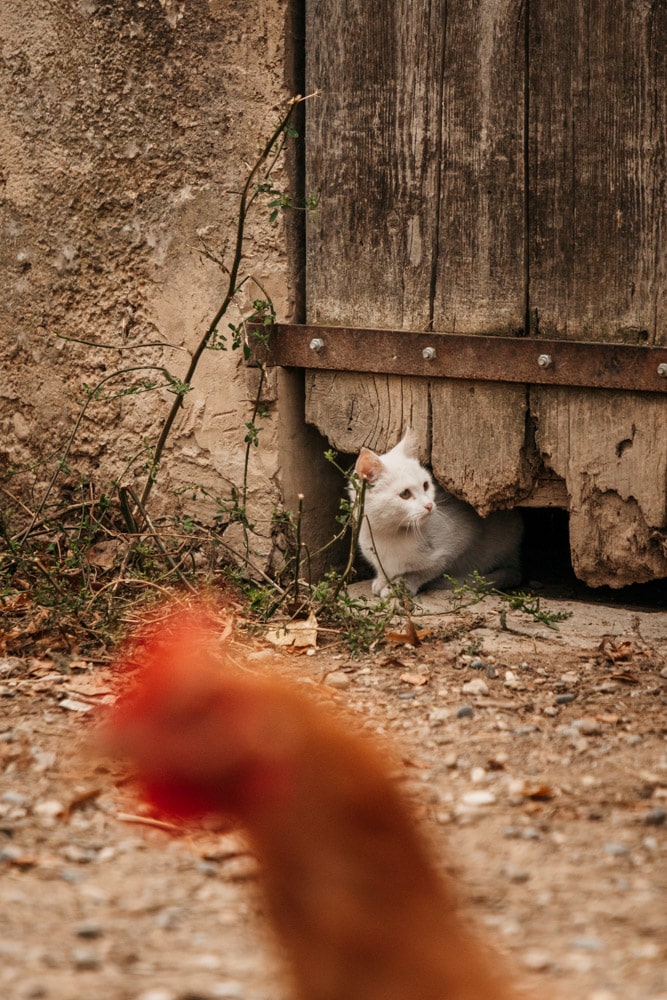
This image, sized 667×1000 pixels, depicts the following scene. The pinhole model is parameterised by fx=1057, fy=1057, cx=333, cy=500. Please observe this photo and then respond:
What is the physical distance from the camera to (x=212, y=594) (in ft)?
12.3

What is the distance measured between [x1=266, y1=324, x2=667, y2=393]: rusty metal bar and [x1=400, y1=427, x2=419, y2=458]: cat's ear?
24 cm

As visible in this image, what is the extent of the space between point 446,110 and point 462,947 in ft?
8.99

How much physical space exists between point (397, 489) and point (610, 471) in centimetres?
82

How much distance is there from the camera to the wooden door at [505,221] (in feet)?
11.1

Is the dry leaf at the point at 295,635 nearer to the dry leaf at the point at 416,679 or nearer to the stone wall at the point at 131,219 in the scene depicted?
the dry leaf at the point at 416,679

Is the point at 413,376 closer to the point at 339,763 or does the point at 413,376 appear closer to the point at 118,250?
the point at 118,250

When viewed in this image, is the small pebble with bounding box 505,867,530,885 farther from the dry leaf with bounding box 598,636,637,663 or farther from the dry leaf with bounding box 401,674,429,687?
the dry leaf with bounding box 598,636,637,663

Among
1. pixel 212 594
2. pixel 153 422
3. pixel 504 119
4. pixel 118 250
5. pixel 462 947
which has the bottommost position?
pixel 462 947

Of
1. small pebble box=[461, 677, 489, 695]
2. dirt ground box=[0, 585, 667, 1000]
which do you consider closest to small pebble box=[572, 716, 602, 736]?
dirt ground box=[0, 585, 667, 1000]

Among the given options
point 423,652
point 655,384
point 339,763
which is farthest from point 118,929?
point 655,384

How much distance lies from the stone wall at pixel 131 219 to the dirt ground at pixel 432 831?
1081mm

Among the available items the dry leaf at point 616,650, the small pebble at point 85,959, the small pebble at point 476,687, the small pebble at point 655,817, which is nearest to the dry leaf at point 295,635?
the small pebble at point 476,687

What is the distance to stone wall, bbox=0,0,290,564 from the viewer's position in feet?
12.5

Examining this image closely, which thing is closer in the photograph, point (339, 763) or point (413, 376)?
point (339, 763)
